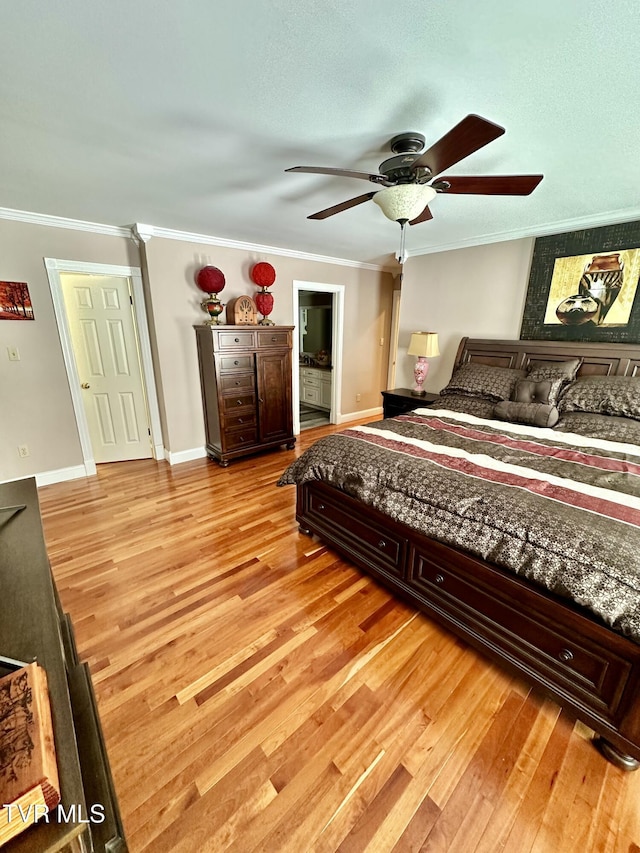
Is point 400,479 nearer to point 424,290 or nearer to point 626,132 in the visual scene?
point 626,132

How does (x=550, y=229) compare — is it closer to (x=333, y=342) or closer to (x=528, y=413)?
(x=528, y=413)

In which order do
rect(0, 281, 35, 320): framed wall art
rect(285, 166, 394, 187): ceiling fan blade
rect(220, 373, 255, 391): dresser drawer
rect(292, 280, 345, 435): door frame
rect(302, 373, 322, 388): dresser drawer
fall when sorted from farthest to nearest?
rect(302, 373, 322, 388): dresser drawer < rect(292, 280, 345, 435): door frame < rect(220, 373, 255, 391): dresser drawer < rect(0, 281, 35, 320): framed wall art < rect(285, 166, 394, 187): ceiling fan blade

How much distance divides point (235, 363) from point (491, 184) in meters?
2.52

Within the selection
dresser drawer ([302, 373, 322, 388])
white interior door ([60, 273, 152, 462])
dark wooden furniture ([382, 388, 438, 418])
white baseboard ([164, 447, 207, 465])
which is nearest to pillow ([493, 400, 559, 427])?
dark wooden furniture ([382, 388, 438, 418])

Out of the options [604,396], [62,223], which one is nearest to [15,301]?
[62,223]

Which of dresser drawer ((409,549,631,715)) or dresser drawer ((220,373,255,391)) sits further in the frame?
dresser drawer ((220,373,255,391))

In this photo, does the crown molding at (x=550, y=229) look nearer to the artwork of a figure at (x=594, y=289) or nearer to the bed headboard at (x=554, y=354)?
the artwork of a figure at (x=594, y=289)

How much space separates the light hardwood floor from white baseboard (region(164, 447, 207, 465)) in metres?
1.55

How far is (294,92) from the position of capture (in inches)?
53.7

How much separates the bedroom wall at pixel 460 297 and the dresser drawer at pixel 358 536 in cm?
247

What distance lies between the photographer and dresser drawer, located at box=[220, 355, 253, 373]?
3381 millimetres

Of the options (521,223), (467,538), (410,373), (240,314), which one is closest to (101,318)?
(240,314)

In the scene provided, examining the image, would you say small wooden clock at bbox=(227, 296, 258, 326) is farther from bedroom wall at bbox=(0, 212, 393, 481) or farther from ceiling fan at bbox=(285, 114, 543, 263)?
ceiling fan at bbox=(285, 114, 543, 263)

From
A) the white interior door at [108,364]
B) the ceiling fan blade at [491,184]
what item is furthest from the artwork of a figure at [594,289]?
the white interior door at [108,364]
